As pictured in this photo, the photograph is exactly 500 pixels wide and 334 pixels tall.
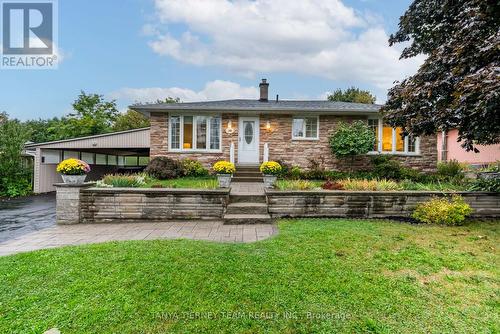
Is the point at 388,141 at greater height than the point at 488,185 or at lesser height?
greater

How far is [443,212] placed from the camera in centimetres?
570

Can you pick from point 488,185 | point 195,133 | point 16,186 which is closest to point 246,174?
point 195,133

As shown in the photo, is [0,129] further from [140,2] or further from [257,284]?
[257,284]

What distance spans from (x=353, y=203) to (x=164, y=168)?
299 inches

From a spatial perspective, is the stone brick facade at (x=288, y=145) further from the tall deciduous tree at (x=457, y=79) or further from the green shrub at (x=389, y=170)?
Answer: the tall deciduous tree at (x=457, y=79)

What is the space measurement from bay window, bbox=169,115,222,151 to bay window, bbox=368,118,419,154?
23.9 ft

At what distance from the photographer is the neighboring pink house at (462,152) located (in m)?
15.8

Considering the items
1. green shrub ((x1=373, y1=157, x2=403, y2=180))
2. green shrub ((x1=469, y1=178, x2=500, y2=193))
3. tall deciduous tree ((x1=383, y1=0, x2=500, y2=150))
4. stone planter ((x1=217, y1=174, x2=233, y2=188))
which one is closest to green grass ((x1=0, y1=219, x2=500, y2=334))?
tall deciduous tree ((x1=383, y1=0, x2=500, y2=150))

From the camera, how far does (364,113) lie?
1184cm

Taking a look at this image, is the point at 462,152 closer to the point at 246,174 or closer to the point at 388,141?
the point at 388,141

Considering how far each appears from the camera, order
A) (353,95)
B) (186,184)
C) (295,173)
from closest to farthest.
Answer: (186,184) → (295,173) → (353,95)

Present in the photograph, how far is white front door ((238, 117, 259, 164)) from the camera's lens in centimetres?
Result: 1220

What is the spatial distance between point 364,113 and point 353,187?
248 inches

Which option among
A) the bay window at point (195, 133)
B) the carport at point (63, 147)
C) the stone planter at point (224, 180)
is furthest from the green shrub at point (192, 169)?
the stone planter at point (224, 180)
